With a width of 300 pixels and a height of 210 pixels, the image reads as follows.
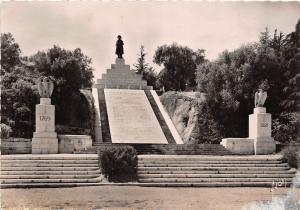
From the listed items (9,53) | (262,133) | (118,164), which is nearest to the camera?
(118,164)

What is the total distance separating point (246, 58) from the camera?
31.1m

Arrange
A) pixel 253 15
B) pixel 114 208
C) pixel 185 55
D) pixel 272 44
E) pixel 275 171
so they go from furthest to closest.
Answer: pixel 185 55, pixel 272 44, pixel 275 171, pixel 253 15, pixel 114 208

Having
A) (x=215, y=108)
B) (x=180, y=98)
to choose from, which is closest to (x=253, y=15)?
(x=215, y=108)

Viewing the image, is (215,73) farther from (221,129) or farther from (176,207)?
(176,207)

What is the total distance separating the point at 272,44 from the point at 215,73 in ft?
61.4

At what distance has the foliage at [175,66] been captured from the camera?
51469 millimetres

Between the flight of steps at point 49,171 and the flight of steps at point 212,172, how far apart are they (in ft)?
6.23

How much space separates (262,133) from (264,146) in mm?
692

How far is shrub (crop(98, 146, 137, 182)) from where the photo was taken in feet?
51.8

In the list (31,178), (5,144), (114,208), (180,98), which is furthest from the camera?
(180,98)

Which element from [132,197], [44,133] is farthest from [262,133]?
[132,197]

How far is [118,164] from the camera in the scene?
15.8m

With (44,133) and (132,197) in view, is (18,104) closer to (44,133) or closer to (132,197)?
(44,133)

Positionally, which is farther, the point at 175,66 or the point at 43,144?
the point at 175,66
